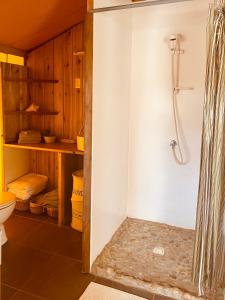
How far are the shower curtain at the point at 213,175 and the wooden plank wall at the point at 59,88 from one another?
1730 mm

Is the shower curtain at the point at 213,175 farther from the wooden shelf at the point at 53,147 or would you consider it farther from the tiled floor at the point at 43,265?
the wooden shelf at the point at 53,147

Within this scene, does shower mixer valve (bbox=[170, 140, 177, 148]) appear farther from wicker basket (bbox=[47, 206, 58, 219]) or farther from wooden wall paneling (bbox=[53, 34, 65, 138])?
wicker basket (bbox=[47, 206, 58, 219])

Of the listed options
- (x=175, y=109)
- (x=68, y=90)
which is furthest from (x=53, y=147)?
(x=175, y=109)

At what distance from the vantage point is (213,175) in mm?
1709

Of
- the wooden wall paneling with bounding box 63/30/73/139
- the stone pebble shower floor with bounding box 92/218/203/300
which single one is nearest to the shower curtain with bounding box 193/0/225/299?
the stone pebble shower floor with bounding box 92/218/203/300

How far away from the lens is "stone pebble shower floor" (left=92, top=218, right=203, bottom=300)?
1964 mm

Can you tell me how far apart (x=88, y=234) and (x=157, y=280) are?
2.01 feet

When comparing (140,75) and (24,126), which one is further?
(24,126)

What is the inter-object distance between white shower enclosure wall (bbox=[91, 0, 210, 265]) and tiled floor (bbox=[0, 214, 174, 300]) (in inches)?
10.1

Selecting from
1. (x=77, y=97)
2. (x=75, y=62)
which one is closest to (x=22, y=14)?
(x=75, y=62)

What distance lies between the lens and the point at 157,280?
201 centimetres

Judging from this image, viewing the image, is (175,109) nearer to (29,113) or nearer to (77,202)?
(77,202)

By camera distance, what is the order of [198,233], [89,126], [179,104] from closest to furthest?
[198,233] → [89,126] → [179,104]

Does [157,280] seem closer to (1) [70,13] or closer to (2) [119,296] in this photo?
(2) [119,296]
